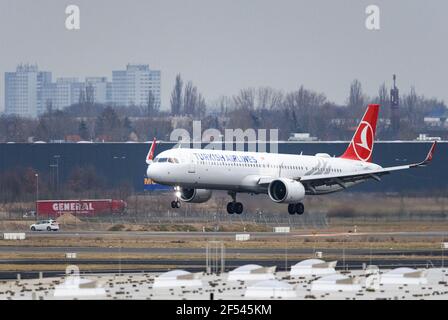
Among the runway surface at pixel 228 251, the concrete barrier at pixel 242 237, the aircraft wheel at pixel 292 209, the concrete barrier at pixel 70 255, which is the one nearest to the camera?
the concrete barrier at pixel 70 255

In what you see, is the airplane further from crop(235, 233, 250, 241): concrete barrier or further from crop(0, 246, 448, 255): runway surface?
crop(0, 246, 448, 255): runway surface

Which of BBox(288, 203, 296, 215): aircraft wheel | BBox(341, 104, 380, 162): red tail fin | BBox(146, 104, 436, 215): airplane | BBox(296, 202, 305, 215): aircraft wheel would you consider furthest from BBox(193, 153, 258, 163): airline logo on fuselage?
BBox(341, 104, 380, 162): red tail fin

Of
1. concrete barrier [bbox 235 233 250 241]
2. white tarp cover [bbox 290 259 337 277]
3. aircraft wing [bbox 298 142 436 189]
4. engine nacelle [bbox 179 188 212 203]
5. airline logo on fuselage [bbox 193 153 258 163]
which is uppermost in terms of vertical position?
airline logo on fuselage [bbox 193 153 258 163]

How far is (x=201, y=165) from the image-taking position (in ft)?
322

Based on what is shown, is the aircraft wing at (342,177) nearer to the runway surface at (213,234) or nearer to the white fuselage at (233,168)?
the white fuselage at (233,168)

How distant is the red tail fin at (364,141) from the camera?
11425 cm

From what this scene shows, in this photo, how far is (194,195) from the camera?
102 metres

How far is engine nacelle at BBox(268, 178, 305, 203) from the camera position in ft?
338

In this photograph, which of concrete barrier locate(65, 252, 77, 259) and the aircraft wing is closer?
concrete barrier locate(65, 252, 77, 259)

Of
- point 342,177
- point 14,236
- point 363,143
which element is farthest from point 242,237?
point 363,143

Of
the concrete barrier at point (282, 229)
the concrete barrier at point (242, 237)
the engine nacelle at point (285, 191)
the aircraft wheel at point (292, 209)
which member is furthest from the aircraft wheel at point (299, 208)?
the concrete barrier at point (242, 237)

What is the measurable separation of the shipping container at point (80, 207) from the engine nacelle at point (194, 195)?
21544mm

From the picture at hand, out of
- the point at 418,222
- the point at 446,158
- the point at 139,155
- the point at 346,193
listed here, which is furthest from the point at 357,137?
the point at 139,155
